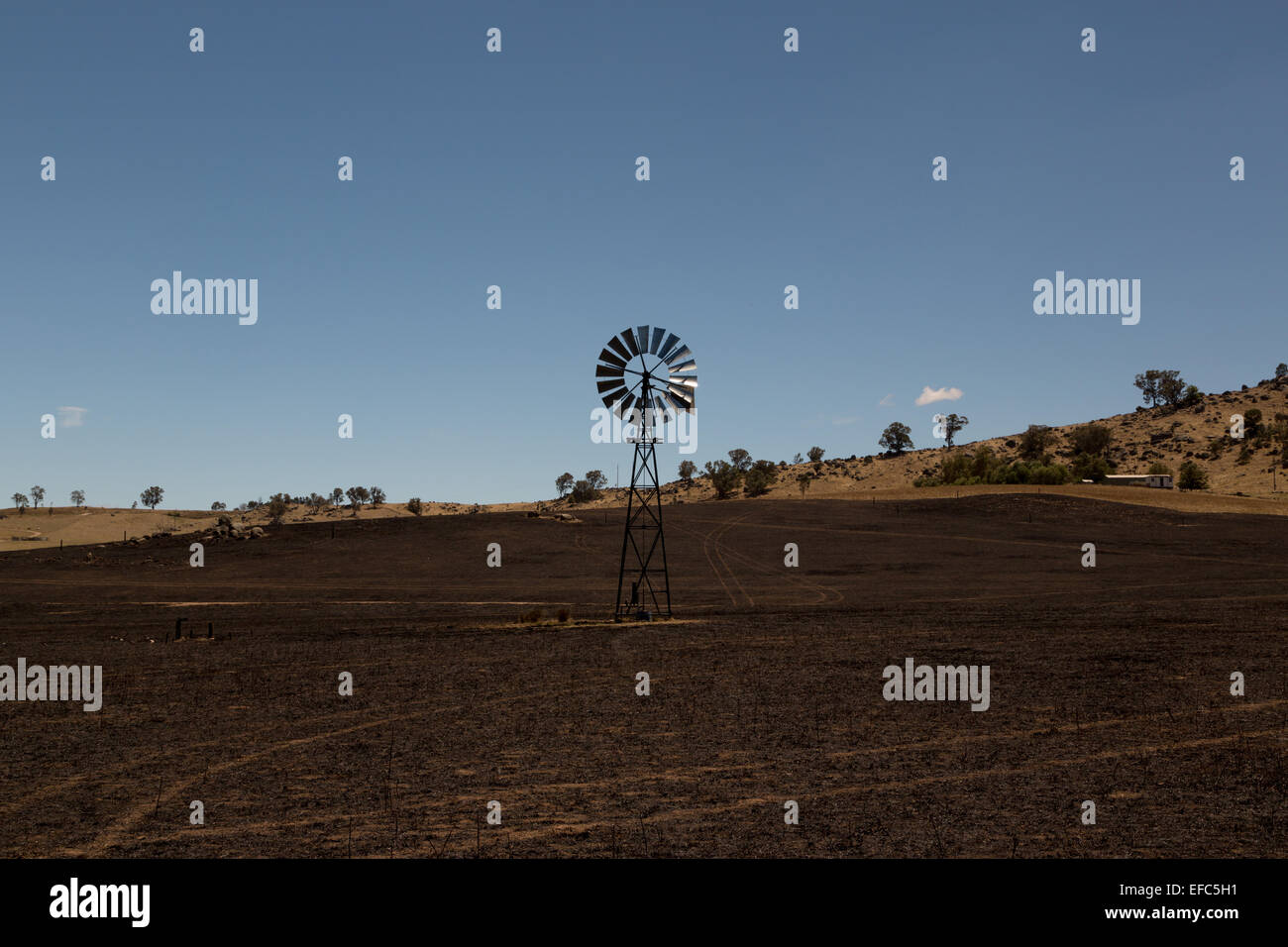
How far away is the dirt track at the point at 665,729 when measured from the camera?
37.7ft

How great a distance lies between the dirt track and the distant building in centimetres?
7472

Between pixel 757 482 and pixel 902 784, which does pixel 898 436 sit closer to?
pixel 757 482

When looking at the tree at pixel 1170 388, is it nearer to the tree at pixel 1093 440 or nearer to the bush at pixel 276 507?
the tree at pixel 1093 440

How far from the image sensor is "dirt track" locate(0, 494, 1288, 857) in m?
11.5

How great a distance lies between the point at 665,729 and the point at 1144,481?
388 feet

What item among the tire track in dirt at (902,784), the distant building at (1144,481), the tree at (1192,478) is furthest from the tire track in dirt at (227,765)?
the tree at (1192,478)

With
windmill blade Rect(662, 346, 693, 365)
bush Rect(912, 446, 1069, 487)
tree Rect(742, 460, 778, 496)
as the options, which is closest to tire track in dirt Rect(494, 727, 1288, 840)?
windmill blade Rect(662, 346, 693, 365)

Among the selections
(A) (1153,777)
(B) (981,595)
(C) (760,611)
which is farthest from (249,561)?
(A) (1153,777)

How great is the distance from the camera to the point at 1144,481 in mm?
116375

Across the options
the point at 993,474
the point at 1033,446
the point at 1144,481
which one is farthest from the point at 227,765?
the point at 1033,446

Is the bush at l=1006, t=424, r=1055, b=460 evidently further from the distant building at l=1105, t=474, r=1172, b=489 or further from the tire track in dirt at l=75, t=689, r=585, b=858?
the tire track in dirt at l=75, t=689, r=585, b=858

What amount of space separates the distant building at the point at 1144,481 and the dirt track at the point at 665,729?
74.7 metres
